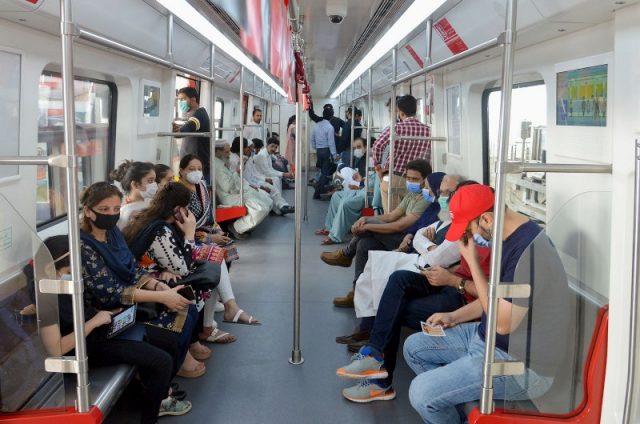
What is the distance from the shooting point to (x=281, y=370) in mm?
3963

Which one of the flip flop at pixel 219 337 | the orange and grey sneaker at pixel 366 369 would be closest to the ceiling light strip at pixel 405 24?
the orange and grey sneaker at pixel 366 369

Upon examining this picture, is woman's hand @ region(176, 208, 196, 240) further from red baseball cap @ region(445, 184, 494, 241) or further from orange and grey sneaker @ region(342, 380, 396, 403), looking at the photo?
red baseball cap @ region(445, 184, 494, 241)

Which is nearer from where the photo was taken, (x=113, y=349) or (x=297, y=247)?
(x=113, y=349)

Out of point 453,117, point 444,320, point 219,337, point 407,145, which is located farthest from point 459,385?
point 407,145

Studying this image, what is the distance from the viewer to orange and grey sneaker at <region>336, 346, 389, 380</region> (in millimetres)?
3510

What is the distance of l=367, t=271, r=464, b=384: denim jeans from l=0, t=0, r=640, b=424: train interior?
34 centimetres

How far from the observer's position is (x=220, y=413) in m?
3.37

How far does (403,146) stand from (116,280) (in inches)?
155

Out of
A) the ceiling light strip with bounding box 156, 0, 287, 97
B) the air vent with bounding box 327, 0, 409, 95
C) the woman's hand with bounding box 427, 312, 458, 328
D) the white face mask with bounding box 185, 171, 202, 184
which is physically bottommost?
the woman's hand with bounding box 427, 312, 458, 328

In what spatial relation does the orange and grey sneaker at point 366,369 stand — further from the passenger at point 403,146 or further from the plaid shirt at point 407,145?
the plaid shirt at point 407,145

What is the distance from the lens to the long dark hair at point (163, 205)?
366 cm

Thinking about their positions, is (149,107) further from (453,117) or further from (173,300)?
(453,117)

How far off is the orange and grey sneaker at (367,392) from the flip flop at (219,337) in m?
1.18

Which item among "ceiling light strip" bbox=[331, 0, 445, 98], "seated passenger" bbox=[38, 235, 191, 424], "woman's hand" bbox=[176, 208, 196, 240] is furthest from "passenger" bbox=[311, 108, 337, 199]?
A: "seated passenger" bbox=[38, 235, 191, 424]
